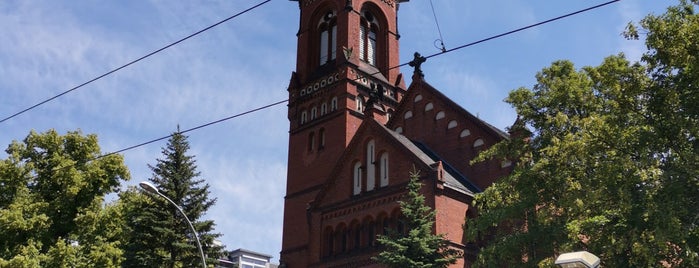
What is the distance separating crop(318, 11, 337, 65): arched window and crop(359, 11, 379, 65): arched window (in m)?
1.51

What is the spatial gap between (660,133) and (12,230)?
19.5 m

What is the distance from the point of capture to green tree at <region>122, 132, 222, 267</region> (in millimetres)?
29312

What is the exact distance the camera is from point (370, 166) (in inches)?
1243

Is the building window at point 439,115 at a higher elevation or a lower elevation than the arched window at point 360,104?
lower

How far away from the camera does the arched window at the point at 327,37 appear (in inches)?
1599

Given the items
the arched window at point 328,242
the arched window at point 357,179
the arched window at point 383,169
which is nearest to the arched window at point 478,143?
the arched window at point 383,169

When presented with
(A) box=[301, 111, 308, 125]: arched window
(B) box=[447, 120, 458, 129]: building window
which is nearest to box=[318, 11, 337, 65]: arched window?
(A) box=[301, 111, 308, 125]: arched window

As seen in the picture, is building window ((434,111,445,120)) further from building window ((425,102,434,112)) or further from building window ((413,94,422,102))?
building window ((413,94,422,102))

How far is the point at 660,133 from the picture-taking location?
653 inches

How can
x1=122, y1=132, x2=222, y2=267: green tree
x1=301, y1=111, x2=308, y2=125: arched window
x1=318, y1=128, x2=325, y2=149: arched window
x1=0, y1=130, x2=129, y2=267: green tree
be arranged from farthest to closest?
x1=301, y1=111, x2=308, y2=125: arched window → x1=318, y1=128, x2=325, y2=149: arched window → x1=122, y1=132, x2=222, y2=267: green tree → x1=0, y1=130, x2=129, y2=267: green tree

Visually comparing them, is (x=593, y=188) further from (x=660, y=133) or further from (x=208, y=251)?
(x=208, y=251)

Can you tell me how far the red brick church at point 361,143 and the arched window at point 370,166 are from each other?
0.05 meters

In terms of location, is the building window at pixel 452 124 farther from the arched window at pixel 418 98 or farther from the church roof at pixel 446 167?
the arched window at pixel 418 98

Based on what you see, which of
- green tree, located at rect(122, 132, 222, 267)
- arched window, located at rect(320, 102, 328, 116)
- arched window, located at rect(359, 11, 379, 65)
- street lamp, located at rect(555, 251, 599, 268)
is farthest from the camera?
arched window, located at rect(359, 11, 379, 65)
